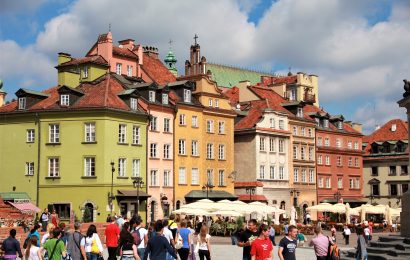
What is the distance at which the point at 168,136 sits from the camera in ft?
194

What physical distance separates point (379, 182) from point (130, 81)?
121 ft

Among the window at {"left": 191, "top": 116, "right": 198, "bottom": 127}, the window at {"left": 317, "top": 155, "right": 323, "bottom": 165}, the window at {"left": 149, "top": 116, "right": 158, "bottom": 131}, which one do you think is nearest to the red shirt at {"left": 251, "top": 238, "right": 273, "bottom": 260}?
the window at {"left": 149, "top": 116, "right": 158, "bottom": 131}

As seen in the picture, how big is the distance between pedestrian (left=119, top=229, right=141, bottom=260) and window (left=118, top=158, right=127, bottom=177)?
38617 millimetres

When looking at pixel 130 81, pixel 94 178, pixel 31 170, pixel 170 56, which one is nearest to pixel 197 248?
pixel 94 178

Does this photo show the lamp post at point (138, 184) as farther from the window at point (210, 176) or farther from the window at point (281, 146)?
the window at point (281, 146)

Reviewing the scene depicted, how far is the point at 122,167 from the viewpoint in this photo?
5444 centimetres

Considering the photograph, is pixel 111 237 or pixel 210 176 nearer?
pixel 111 237

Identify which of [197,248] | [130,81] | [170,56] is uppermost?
[170,56]

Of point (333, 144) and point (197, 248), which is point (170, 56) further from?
point (197, 248)

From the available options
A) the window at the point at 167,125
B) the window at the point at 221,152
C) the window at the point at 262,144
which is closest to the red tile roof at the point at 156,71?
the window at the point at 167,125

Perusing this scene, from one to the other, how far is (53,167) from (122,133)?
19.3 feet

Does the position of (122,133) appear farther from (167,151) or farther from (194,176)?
(194,176)

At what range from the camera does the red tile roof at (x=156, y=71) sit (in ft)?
214

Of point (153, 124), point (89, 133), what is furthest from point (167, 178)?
point (89, 133)
